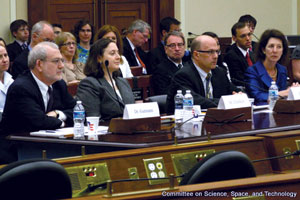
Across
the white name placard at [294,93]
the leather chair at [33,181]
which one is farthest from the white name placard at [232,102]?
the leather chair at [33,181]

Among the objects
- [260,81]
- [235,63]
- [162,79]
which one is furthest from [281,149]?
[235,63]

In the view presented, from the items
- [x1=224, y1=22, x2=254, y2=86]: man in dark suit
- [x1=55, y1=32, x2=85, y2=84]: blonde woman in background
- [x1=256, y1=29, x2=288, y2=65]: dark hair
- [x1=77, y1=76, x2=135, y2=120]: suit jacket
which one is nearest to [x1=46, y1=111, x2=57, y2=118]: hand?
[x1=77, y1=76, x2=135, y2=120]: suit jacket

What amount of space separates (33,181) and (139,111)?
1880 millimetres

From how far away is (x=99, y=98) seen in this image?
16.2 feet

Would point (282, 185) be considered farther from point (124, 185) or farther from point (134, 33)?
point (134, 33)

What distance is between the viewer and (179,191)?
5.90ft

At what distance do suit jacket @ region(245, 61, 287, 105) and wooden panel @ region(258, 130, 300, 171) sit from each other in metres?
2.34

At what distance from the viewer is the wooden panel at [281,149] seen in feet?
11.2

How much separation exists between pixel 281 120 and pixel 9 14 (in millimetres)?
5551

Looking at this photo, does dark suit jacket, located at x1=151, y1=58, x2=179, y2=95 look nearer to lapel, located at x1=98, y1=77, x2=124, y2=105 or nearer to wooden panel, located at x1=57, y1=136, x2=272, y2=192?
lapel, located at x1=98, y1=77, x2=124, y2=105

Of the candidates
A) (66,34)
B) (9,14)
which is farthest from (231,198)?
(9,14)

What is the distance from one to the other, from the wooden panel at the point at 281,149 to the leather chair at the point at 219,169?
1098 millimetres

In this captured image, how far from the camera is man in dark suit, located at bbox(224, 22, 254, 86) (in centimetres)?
795

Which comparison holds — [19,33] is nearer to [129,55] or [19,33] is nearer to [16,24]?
[16,24]
